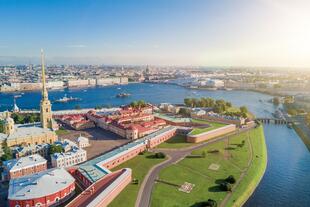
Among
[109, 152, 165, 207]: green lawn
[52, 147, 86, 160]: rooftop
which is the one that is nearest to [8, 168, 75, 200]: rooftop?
[109, 152, 165, 207]: green lawn

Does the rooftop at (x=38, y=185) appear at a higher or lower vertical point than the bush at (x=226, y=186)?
higher

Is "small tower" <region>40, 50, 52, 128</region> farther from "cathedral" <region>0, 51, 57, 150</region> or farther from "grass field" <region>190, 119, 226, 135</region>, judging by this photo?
"grass field" <region>190, 119, 226, 135</region>

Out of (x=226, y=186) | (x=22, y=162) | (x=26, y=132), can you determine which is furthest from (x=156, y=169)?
(x=26, y=132)

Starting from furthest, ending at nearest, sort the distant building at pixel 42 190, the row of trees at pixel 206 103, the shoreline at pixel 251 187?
the row of trees at pixel 206 103
the shoreline at pixel 251 187
the distant building at pixel 42 190

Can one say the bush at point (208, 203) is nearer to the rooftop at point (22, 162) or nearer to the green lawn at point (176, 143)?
the green lawn at point (176, 143)

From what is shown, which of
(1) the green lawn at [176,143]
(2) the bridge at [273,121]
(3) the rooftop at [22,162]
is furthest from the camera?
(2) the bridge at [273,121]

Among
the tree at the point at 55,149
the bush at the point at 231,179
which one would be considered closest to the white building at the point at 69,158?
the tree at the point at 55,149

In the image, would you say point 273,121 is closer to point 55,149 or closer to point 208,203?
point 208,203
